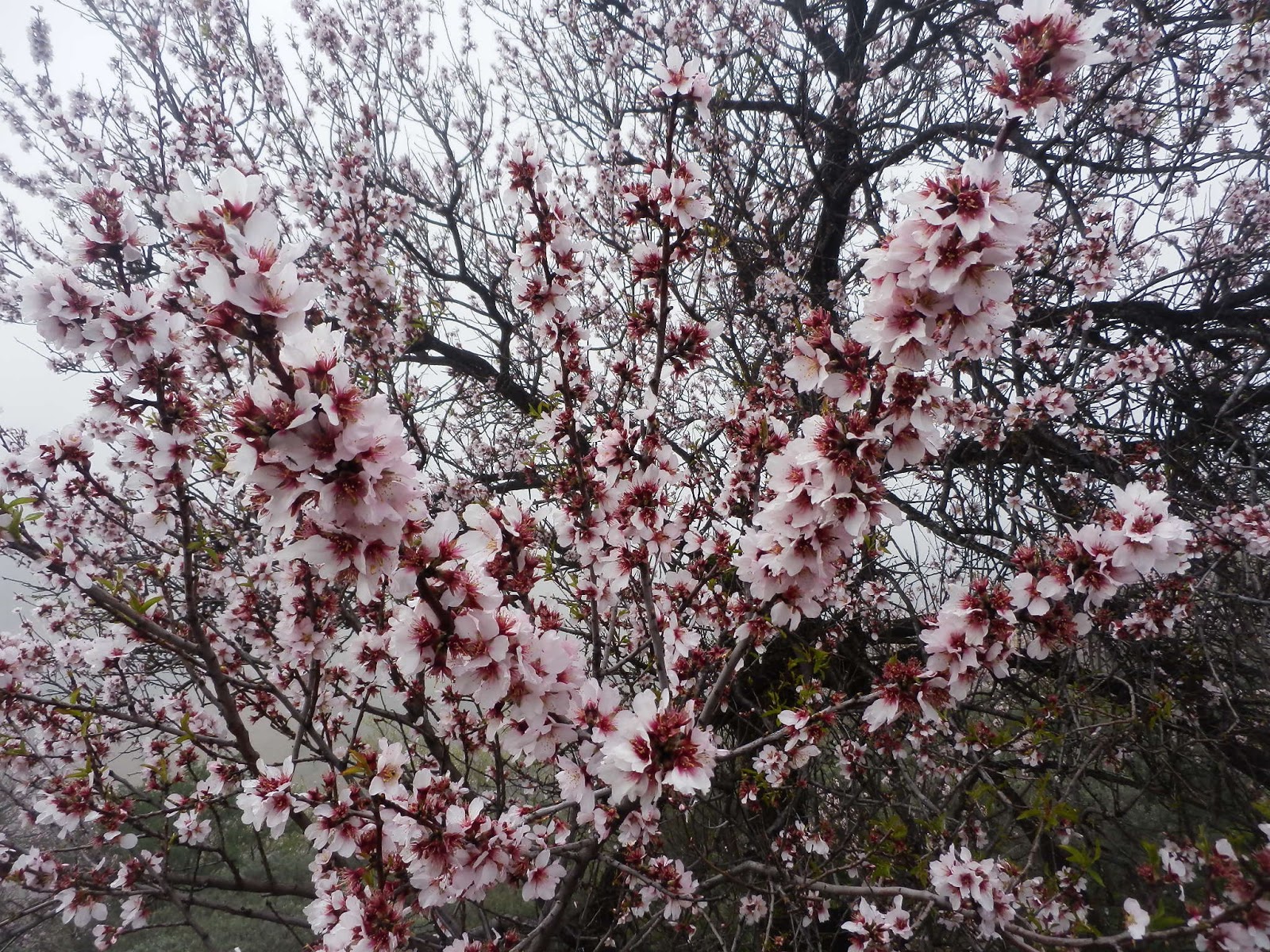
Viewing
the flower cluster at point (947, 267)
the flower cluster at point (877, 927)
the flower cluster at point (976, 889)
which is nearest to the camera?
the flower cluster at point (947, 267)

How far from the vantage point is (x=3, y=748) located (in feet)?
7.88

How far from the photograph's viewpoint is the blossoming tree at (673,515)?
4.14ft

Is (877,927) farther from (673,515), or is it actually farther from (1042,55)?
(1042,55)

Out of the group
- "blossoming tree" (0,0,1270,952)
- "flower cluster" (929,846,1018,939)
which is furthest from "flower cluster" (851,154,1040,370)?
"flower cluster" (929,846,1018,939)

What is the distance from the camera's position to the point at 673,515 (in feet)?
8.80

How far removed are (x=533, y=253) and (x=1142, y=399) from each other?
4.41m

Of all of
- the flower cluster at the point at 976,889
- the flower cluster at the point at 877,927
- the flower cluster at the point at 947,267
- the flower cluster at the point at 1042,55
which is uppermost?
the flower cluster at the point at 1042,55

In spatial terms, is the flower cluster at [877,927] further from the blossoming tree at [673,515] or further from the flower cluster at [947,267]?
the flower cluster at [947,267]

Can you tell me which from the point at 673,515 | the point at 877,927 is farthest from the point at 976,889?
Answer: the point at 673,515

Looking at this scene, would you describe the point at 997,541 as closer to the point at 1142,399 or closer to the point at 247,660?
the point at 1142,399

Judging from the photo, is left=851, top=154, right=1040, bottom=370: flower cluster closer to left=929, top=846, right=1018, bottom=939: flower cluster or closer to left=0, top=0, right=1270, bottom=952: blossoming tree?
left=0, top=0, right=1270, bottom=952: blossoming tree

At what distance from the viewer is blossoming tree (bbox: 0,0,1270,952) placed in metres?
1.26

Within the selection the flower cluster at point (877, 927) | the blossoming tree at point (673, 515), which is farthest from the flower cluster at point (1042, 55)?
the flower cluster at point (877, 927)

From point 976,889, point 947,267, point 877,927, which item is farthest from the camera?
point 877,927
